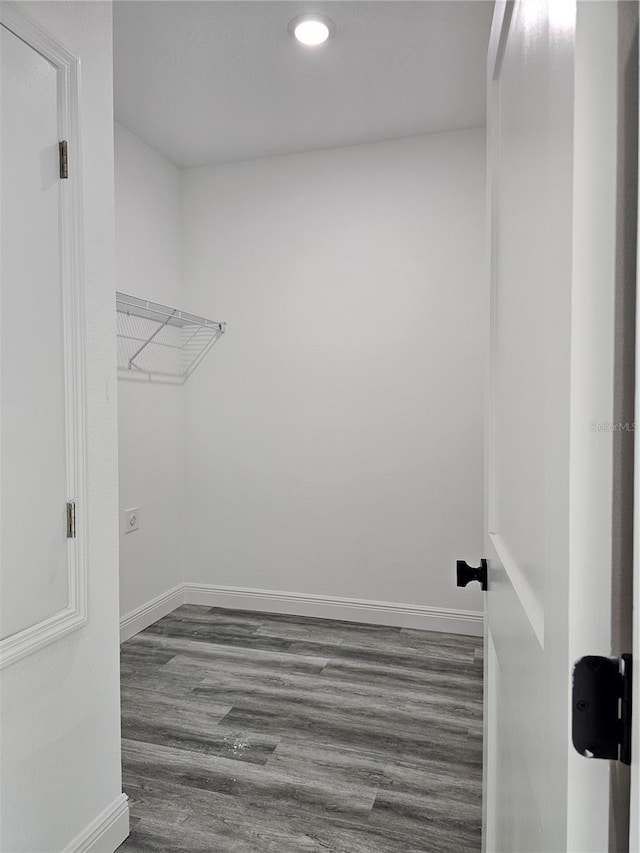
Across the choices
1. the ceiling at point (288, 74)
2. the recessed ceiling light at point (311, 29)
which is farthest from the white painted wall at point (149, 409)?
the recessed ceiling light at point (311, 29)

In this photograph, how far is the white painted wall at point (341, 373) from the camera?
3078 mm

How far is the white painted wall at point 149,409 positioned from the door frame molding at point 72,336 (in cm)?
151

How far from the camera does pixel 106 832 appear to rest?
1.54 m

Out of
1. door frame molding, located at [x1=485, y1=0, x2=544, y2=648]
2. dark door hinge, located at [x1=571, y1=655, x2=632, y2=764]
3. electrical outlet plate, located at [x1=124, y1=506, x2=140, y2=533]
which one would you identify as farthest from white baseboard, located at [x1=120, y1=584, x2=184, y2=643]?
dark door hinge, located at [x1=571, y1=655, x2=632, y2=764]

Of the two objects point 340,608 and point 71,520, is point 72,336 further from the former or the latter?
point 340,608

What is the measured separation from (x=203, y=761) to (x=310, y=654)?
36.8 inches

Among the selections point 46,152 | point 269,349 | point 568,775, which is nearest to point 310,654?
point 269,349

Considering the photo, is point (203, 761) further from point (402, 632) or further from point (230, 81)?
point (230, 81)

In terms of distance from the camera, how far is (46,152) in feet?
4.35

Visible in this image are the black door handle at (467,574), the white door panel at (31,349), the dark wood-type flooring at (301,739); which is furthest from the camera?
the dark wood-type flooring at (301,739)

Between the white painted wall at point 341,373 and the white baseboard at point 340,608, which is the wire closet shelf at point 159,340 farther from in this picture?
the white baseboard at point 340,608

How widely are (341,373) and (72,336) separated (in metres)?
1.98

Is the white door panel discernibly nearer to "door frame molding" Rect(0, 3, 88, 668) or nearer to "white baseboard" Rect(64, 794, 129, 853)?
"door frame molding" Rect(0, 3, 88, 668)

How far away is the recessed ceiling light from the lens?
6.88 ft
